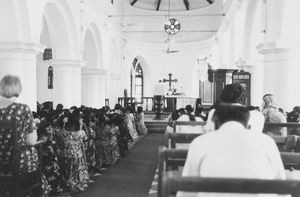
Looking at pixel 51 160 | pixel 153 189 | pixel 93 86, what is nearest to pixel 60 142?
pixel 51 160

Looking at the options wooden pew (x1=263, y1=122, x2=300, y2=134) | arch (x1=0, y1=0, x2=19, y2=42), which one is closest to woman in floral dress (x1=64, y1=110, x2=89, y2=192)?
wooden pew (x1=263, y1=122, x2=300, y2=134)

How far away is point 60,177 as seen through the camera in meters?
6.37

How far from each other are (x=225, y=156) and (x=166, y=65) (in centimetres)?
2617

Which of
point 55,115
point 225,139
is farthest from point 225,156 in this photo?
point 55,115

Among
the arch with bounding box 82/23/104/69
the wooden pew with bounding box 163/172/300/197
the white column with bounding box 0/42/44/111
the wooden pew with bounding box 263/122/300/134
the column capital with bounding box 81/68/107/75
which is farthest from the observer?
the column capital with bounding box 81/68/107/75

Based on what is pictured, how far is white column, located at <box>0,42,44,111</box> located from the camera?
31.0ft

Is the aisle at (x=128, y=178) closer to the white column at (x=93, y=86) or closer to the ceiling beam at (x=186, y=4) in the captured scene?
the white column at (x=93, y=86)

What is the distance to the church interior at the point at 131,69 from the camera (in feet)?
21.9

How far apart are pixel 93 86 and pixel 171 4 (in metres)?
11.8

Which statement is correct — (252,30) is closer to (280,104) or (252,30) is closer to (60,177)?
(280,104)

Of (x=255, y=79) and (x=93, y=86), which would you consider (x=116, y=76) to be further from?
(x=255, y=79)

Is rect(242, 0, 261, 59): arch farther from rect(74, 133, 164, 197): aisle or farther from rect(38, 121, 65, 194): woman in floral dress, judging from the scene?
rect(38, 121, 65, 194): woman in floral dress

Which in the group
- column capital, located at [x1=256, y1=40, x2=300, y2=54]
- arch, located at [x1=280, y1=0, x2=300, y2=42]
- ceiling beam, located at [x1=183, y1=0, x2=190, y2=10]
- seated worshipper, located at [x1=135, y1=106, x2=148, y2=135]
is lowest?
seated worshipper, located at [x1=135, y1=106, x2=148, y2=135]

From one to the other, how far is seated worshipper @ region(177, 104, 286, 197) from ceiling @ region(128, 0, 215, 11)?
26.1 m
